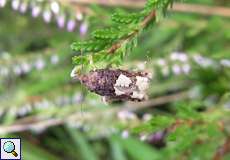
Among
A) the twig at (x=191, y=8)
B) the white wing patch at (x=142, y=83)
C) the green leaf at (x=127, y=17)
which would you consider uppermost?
the green leaf at (x=127, y=17)

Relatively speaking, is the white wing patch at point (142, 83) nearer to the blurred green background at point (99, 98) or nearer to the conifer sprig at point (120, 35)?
the conifer sprig at point (120, 35)

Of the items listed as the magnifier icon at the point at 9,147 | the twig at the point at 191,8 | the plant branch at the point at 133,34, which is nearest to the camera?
the plant branch at the point at 133,34

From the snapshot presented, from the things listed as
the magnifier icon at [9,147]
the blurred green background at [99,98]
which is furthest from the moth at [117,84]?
the magnifier icon at [9,147]

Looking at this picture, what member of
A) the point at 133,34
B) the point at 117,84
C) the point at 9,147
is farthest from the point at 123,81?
the point at 9,147

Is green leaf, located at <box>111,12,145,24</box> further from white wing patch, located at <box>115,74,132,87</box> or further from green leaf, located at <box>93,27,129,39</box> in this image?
white wing patch, located at <box>115,74,132,87</box>

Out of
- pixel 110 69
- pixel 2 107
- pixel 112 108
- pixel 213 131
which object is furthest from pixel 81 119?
pixel 110 69

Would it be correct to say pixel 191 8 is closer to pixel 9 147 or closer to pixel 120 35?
pixel 9 147
